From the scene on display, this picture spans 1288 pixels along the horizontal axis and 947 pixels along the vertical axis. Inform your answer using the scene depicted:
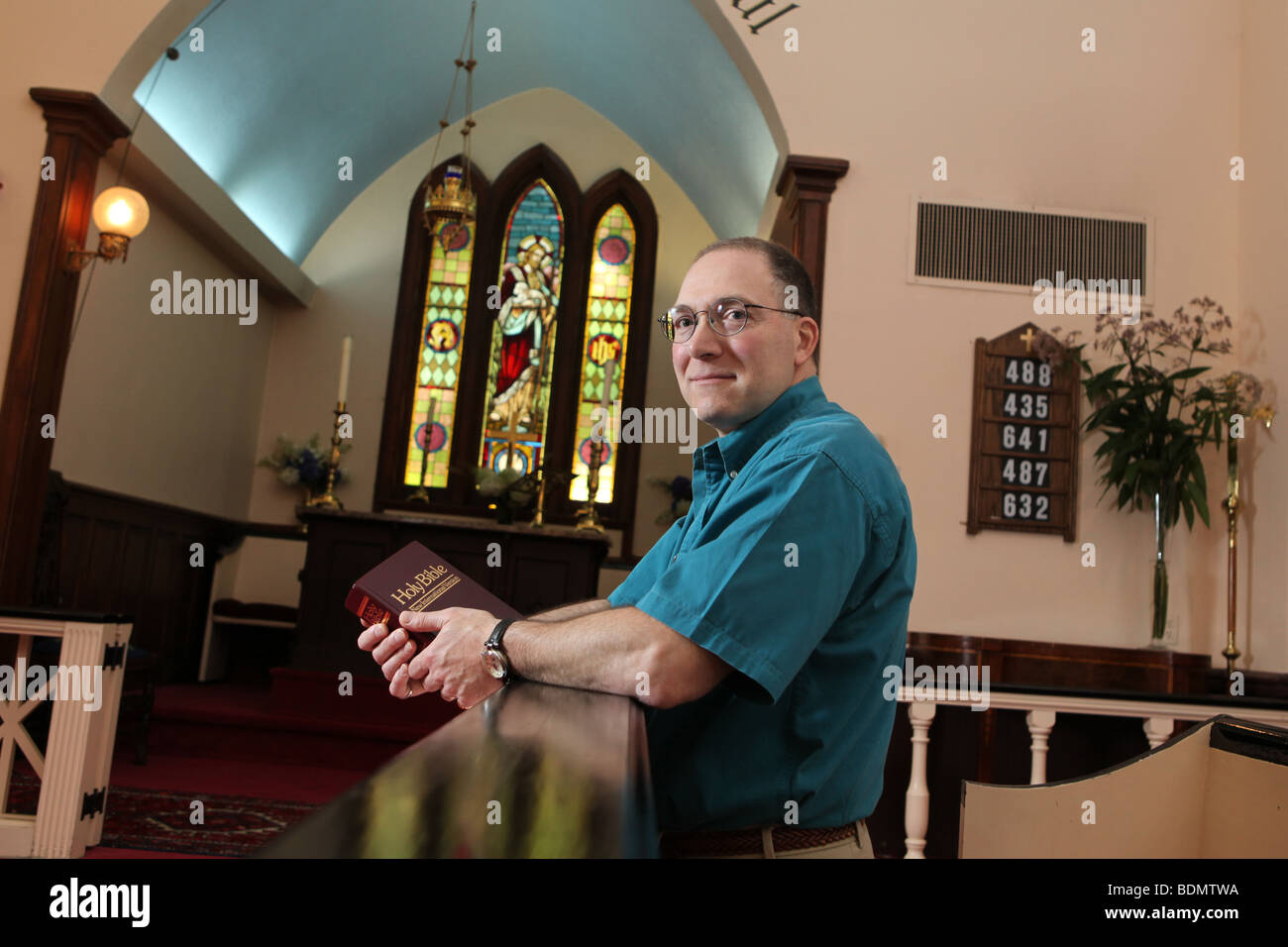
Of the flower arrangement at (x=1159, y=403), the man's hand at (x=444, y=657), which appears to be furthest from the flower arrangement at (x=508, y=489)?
the man's hand at (x=444, y=657)

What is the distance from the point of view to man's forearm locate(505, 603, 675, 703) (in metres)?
1.00

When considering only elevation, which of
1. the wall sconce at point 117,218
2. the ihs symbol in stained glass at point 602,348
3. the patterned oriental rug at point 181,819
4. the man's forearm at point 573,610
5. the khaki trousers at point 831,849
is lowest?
the patterned oriental rug at point 181,819

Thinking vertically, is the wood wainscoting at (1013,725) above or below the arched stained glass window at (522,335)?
below

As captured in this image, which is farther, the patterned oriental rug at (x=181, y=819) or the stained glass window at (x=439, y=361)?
the stained glass window at (x=439, y=361)

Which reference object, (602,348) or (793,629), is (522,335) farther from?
(793,629)

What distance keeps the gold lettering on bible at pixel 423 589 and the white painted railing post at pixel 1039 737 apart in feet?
7.34

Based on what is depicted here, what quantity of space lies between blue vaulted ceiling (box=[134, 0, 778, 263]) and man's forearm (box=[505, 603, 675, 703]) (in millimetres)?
5288

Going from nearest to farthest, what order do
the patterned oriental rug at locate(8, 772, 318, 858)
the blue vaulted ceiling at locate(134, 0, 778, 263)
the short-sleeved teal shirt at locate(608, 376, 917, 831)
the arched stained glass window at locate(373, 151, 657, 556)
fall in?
1. the short-sleeved teal shirt at locate(608, 376, 917, 831)
2. the patterned oriental rug at locate(8, 772, 318, 858)
3. the blue vaulted ceiling at locate(134, 0, 778, 263)
4. the arched stained glass window at locate(373, 151, 657, 556)

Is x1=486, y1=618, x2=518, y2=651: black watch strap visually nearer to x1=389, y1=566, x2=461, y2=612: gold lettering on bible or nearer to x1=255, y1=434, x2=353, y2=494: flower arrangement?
x1=389, y1=566, x2=461, y2=612: gold lettering on bible

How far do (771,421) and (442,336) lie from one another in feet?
26.2

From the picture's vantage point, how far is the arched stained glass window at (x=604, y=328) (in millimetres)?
8789

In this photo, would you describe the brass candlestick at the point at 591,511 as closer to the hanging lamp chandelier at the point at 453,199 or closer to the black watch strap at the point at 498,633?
the hanging lamp chandelier at the point at 453,199

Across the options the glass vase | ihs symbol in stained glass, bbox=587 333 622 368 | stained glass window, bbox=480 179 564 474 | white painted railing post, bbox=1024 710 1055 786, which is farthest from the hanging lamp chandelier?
white painted railing post, bbox=1024 710 1055 786

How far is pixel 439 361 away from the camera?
8.93m
